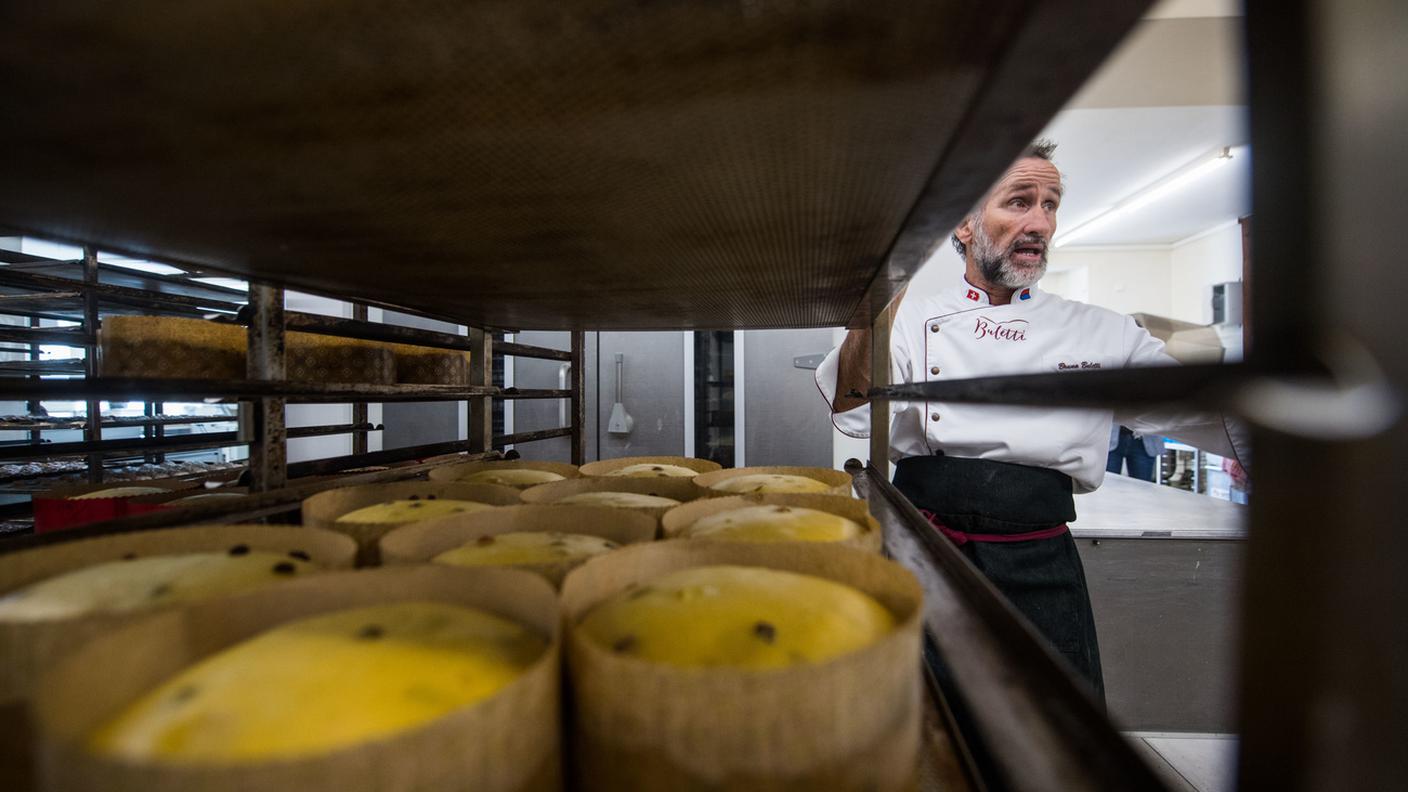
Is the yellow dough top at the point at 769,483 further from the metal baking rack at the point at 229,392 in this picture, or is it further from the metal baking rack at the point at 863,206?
the metal baking rack at the point at 229,392

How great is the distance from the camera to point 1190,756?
2.48m

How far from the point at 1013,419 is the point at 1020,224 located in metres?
0.78

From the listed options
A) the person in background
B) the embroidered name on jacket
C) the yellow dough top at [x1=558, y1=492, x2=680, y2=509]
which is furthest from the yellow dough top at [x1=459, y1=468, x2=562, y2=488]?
the person in background

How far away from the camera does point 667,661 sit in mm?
553

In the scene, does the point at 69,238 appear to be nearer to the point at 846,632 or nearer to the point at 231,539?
the point at 231,539

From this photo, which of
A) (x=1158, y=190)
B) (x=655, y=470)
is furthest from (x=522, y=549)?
(x=1158, y=190)

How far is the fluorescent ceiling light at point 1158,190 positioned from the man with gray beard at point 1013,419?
346 centimetres

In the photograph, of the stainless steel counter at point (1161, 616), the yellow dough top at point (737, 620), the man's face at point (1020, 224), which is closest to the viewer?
the yellow dough top at point (737, 620)

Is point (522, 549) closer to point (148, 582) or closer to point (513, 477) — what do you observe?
point (148, 582)

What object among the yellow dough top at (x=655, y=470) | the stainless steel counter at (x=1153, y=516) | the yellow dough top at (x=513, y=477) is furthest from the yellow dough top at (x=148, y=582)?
the stainless steel counter at (x=1153, y=516)

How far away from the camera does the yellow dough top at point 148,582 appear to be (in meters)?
0.68

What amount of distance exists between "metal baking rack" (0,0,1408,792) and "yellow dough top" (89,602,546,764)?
1.45ft

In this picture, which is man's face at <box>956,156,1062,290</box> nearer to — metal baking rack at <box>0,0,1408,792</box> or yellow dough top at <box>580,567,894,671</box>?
metal baking rack at <box>0,0,1408,792</box>

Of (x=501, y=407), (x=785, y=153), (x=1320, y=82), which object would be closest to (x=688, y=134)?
(x=785, y=153)
